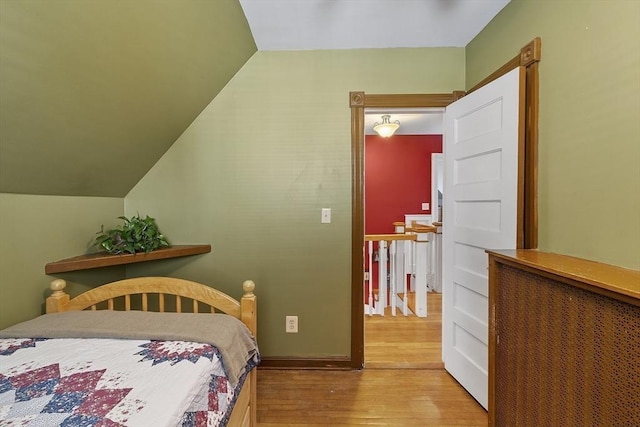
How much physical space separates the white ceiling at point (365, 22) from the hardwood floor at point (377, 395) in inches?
94.3

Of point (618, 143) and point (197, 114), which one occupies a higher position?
point (197, 114)

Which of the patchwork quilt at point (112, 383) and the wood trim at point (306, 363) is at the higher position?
the patchwork quilt at point (112, 383)

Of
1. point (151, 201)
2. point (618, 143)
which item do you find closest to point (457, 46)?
point (618, 143)

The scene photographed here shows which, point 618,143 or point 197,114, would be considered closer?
point 618,143

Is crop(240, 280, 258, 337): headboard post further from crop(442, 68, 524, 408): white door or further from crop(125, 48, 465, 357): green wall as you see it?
crop(442, 68, 524, 408): white door

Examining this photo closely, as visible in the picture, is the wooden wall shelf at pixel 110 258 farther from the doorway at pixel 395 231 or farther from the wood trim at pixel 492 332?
the wood trim at pixel 492 332

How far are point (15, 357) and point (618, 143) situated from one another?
230 centimetres

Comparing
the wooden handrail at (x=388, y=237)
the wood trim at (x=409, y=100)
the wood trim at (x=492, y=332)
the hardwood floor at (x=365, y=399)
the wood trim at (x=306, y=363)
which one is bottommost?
the hardwood floor at (x=365, y=399)

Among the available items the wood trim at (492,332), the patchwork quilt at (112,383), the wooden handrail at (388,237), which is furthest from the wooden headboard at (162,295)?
the wooden handrail at (388,237)

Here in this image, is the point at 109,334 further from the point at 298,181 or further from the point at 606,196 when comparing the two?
the point at 606,196

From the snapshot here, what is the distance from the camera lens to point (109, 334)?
3.31ft

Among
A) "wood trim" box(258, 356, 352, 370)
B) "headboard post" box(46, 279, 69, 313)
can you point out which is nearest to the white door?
"wood trim" box(258, 356, 352, 370)

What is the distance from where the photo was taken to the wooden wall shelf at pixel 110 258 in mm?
1401

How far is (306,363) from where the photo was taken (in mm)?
1918
